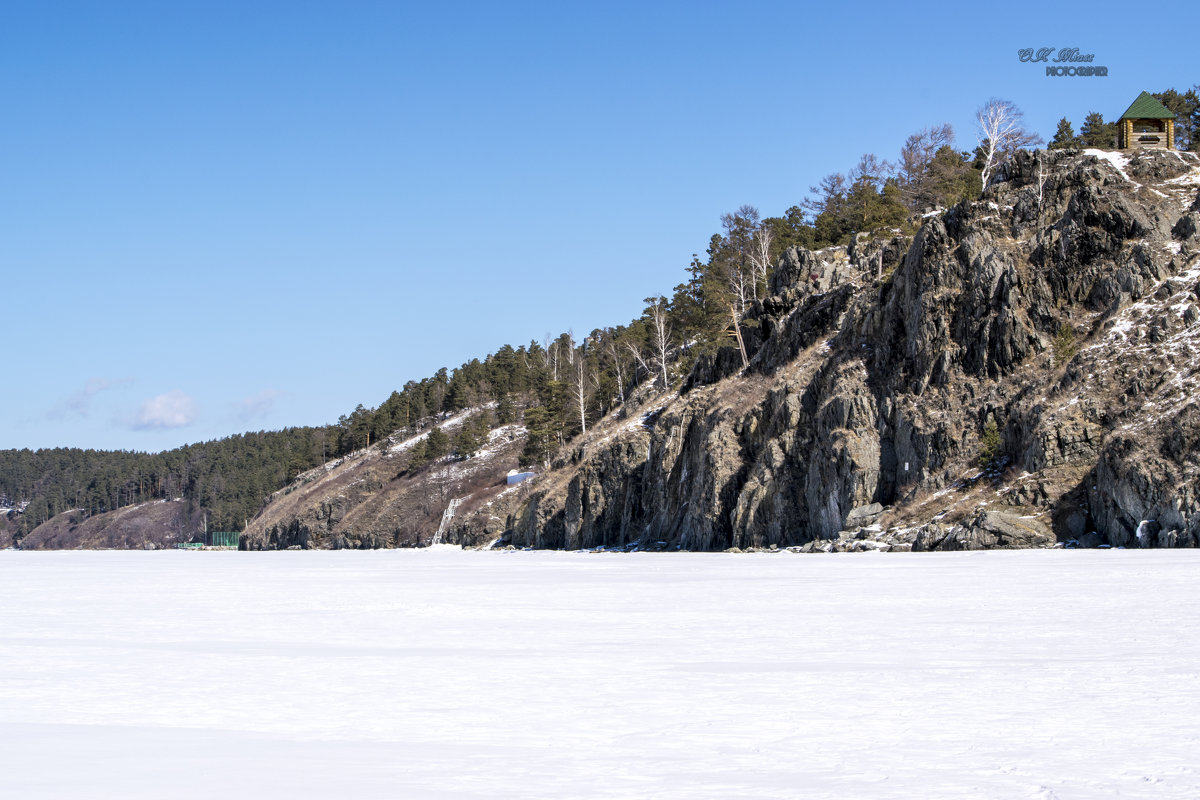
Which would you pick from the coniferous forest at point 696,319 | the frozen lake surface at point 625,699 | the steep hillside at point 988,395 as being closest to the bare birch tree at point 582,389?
the coniferous forest at point 696,319

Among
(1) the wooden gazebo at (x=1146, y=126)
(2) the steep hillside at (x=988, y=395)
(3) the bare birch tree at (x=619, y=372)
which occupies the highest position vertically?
(1) the wooden gazebo at (x=1146, y=126)

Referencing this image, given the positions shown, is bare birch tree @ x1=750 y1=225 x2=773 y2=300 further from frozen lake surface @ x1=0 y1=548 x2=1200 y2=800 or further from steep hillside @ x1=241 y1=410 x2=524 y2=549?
frozen lake surface @ x1=0 y1=548 x2=1200 y2=800

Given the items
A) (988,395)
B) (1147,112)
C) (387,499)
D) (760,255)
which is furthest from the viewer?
(387,499)

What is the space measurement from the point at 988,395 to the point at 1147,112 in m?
27.2

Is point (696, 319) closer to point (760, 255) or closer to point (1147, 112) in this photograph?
point (760, 255)

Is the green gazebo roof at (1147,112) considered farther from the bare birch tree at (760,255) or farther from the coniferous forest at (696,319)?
the bare birch tree at (760,255)

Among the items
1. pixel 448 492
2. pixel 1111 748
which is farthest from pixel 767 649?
pixel 448 492

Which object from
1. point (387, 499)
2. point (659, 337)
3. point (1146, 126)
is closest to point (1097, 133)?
point (1146, 126)

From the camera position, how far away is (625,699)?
1107 centimetres

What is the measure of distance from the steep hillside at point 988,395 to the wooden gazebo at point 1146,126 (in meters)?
4.52

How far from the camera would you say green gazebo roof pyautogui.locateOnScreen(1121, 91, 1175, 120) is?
63.8 meters

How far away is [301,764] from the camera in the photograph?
847 centimetres

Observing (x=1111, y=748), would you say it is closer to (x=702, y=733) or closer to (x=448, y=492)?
(x=702, y=733)

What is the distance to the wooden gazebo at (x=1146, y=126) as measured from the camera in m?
63.2
